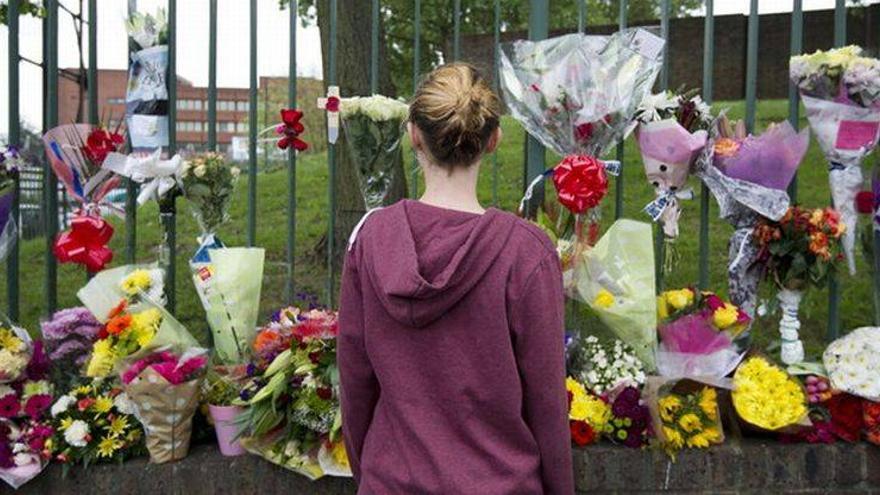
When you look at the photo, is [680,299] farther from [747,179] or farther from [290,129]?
[290,129]

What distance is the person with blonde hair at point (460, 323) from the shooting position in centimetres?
193

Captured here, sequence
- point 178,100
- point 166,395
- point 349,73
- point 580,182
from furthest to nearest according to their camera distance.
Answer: point 349,73 → point 178,100 → point 580,182 → point 166,395

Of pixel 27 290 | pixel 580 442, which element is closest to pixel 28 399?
pixel 580 442

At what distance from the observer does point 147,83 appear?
11.6 ft

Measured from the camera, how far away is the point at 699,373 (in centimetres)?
321

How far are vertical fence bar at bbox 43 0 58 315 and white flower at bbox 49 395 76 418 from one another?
614 millimetres

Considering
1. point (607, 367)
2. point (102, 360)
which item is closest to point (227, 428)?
point (102, 360)

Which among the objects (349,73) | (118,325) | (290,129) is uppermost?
(349,73)

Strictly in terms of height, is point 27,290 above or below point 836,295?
below

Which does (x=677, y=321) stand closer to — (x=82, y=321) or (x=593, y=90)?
(x=593, y=90)

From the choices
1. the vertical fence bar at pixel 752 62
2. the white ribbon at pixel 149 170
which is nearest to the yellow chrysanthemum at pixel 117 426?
the white ribbon at pixel 149 170

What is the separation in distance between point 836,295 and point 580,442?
1389mm

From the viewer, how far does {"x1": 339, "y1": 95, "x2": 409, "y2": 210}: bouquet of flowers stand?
3424 millimetres

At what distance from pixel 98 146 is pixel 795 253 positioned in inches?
110
